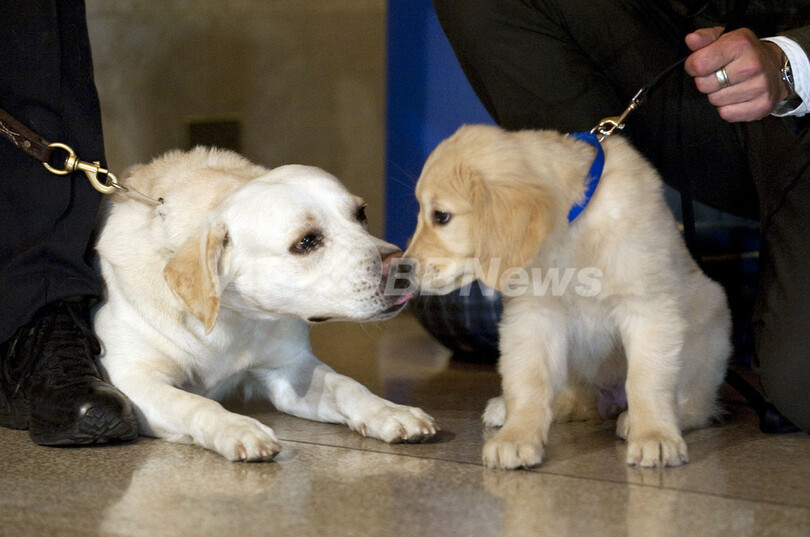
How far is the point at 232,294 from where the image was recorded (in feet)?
6.51

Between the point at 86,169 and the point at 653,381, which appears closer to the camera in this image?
the point at 653,381

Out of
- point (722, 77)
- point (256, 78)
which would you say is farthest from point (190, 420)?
point (256, 78)

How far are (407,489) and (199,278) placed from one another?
663mm

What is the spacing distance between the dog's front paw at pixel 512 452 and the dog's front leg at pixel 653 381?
174 mm

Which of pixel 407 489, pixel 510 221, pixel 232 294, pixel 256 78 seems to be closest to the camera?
pixel 407 489

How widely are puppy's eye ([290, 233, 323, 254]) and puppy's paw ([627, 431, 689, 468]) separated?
0.77m

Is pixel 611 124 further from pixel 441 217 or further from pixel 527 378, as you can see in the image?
pixel 527 378

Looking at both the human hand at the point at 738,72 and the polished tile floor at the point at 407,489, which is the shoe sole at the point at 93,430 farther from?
the human hand at the point at 738,72

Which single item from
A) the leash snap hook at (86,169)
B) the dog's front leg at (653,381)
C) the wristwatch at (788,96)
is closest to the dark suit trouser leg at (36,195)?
the leash snap hook at (86,169)

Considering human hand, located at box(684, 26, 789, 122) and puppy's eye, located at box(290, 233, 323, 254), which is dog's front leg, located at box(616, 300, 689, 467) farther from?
puppy's eye, located at box(290, 233, 323, 254)

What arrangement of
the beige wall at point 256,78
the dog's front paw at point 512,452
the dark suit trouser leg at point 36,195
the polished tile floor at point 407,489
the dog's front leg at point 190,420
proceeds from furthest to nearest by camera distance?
the beige wall at point 256,78, the dark suit trouser leg at point 36,195, the dog's front leg at point 190,420, the dog's front paw at point 512,452, the polished tile floor at point 407,489

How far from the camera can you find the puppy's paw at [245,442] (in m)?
1.72

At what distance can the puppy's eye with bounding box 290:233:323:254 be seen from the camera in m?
1.92

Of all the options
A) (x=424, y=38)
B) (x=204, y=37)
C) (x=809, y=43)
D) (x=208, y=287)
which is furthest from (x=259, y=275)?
(x=204, y=37)
